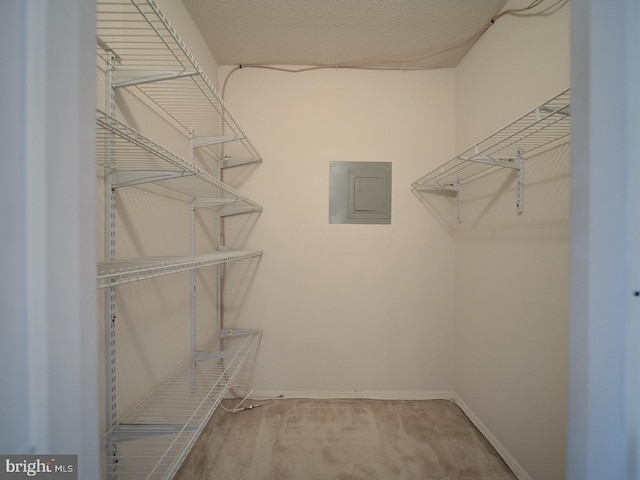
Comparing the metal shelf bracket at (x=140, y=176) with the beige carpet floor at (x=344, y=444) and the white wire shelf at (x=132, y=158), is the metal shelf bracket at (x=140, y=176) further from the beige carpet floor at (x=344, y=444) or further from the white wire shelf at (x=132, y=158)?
the beige carpet floor at (x=344, y=444)

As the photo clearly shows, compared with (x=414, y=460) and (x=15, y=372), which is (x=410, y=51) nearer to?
(x=15, y=372)

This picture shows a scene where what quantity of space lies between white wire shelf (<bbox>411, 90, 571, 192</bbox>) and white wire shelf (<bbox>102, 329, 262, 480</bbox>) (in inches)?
61.1

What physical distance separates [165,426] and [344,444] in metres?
0.92

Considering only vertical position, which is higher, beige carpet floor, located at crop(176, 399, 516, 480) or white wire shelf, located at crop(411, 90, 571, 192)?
white wire shelf, located at crop(411, 90, 571, 192)

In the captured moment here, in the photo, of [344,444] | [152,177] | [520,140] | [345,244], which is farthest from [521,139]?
[344,444]

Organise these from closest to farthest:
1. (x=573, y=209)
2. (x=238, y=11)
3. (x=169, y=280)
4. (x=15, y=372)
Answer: (x=15, y=372), (x=573, y=209), (x=169, y=280), (x=238, y=11)

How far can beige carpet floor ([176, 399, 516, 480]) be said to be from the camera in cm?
118

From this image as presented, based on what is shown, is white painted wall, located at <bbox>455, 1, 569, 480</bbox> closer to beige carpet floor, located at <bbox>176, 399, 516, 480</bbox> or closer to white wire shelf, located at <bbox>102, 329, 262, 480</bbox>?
beige carpet floor, located at <bbox>176, 399, 516, 480</bbox>

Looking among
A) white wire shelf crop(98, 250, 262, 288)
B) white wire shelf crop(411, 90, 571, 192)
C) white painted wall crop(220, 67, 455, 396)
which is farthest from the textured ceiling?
white wire shelf crop(98, 250, 262, 288)

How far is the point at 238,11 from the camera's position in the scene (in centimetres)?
129

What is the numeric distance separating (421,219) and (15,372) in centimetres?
185

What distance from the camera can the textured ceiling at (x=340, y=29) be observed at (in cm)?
126

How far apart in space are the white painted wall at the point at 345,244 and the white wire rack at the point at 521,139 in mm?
407

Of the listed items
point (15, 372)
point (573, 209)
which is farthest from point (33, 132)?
point (573, 209)
